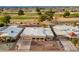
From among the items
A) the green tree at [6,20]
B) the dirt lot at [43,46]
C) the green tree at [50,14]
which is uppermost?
the green tree at [50,14]

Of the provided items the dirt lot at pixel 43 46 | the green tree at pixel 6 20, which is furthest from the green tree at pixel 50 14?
the green tree at pixel 6 20

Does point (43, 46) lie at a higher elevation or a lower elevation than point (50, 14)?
lower

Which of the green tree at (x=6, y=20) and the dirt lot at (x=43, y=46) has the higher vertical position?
the green tree at (x=6, y=20)

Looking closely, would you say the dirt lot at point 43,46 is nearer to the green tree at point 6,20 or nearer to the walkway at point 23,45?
the walkway at point 23,45

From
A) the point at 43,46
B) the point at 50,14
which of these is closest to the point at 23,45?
the point at 43,46

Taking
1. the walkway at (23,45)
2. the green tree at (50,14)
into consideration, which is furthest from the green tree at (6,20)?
the green tree at (50,14)

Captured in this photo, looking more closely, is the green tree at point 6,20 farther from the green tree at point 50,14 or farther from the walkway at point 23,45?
the green tree at point 50,14

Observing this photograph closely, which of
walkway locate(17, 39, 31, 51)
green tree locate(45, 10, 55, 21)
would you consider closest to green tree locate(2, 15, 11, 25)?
walkway locate(17, 39, 31, 51)

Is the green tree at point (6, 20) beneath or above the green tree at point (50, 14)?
beneath

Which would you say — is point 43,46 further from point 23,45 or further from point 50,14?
point 50,14

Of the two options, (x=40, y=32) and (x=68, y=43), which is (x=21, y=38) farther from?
(x=68, y=43)
